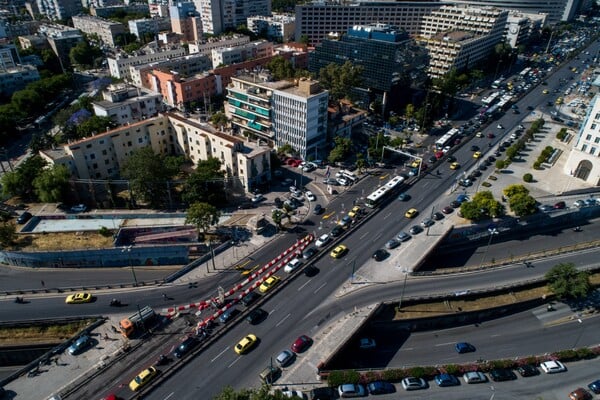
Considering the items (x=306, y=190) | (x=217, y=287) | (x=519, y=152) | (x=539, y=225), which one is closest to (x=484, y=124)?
(x=519, y=152)

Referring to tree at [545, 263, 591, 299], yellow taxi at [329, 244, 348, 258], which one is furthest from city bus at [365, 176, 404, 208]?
tree at [545, 263, 591, 299]

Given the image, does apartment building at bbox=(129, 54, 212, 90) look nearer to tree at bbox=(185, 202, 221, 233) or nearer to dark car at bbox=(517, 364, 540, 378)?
tree at bbox=(185, 202, 221, 233)

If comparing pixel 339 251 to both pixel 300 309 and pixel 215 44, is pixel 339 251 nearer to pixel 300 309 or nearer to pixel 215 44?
pixel 300 309

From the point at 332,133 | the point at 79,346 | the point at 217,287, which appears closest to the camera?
the point at 79,346

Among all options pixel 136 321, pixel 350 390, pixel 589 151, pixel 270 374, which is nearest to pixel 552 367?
pixel 350 390

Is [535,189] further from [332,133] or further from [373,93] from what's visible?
[373,93]

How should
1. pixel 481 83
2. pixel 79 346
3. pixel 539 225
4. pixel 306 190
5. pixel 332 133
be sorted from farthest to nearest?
pixel 481 83
pixel 332 133
pixel 306 190
pixel 539 225
pixel 79 346
